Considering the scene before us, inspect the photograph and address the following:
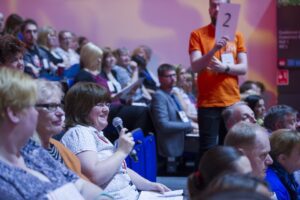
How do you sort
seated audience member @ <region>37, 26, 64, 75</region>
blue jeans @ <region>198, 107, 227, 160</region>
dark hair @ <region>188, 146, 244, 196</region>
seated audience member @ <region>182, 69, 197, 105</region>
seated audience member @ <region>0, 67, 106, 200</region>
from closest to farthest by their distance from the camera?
1. seated audience member @ <region>0, 67, 106, 200</region>
2. dark hair @ <region>188, 146, 244, 196</region>
3. blue jeans @ <region>198, 107, 227, 160</region>
4. seated audience member @ <region>37, 26, 64, 75</region>
5. seated audience member @ <region>182, 69, 197, 105</region>

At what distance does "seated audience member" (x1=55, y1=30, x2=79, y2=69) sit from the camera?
750 cm

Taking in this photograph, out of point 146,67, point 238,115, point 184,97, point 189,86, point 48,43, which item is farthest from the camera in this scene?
point 146,67

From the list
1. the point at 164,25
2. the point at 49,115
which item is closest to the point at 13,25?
the point at 164,25

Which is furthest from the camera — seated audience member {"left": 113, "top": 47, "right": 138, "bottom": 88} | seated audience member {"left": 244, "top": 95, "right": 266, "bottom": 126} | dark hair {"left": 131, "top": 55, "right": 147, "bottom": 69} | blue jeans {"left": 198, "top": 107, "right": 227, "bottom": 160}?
dark hair {"left": 131, "top": 55, "right": 147, "bottom": 69}

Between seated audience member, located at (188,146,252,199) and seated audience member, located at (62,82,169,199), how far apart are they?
822 mm

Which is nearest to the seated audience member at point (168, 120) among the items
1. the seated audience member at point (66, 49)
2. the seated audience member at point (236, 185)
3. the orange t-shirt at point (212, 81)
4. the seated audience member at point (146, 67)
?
the seated audience member at point (146, 67)

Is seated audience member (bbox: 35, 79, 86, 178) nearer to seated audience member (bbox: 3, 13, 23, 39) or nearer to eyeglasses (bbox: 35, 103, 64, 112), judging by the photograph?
eyeglasses (bbox: 35, 103, 64, 112)

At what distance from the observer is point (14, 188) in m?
1.96

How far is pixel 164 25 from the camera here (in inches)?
356

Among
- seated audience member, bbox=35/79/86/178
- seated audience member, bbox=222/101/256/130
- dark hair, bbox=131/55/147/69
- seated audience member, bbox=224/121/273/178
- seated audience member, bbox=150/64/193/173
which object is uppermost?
seated audience member, bbox=35/79/86/178

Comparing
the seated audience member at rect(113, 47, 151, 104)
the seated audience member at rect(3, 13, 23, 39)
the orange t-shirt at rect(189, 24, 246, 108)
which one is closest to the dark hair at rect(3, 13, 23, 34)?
the seated audience member at rect(3, 13, 23, 39)

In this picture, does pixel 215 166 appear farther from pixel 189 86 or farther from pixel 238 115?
pixel 189 86

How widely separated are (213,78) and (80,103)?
176cm

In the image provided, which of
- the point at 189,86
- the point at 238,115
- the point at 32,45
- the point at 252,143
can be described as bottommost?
the point at 189,86
